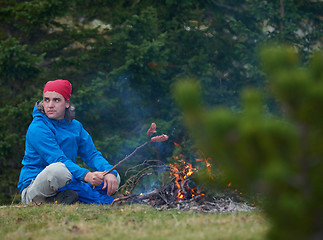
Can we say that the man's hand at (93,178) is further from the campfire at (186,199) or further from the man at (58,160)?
the campfire at (186,199)

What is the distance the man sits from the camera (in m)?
6.12

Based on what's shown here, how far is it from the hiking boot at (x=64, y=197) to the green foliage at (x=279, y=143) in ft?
14.6

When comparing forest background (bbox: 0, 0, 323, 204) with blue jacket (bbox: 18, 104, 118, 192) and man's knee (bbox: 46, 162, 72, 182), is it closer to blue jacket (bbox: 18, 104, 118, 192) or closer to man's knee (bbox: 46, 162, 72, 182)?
blue jacket (bbox: 18, 104, 118, 192)

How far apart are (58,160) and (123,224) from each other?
2.24m

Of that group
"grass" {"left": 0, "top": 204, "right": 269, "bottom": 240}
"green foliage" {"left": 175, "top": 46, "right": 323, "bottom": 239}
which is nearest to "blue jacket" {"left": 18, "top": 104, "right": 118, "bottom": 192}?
"grass" {"left": 0, "top": 204, "right": 269, "bottom": 240}

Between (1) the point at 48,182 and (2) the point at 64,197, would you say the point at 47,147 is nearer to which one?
(1) the point at 48,182

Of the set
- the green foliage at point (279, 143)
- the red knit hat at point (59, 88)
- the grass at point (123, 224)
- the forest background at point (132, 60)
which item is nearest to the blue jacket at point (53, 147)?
the red knit hat at point (59, 88)

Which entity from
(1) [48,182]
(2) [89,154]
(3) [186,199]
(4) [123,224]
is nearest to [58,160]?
(1) [48,182]

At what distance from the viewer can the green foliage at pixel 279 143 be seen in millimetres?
2219

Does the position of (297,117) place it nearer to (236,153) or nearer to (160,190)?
(236,153)

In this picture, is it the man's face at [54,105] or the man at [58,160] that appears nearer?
the man at [58,160]

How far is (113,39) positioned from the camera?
11.3m

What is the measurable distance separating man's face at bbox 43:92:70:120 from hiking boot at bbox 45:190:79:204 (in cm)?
121

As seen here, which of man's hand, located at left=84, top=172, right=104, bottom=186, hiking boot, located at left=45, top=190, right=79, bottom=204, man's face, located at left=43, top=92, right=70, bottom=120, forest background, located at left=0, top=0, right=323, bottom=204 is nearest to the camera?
man's hand, located at left=84, top=172, right=104, bottom=186
